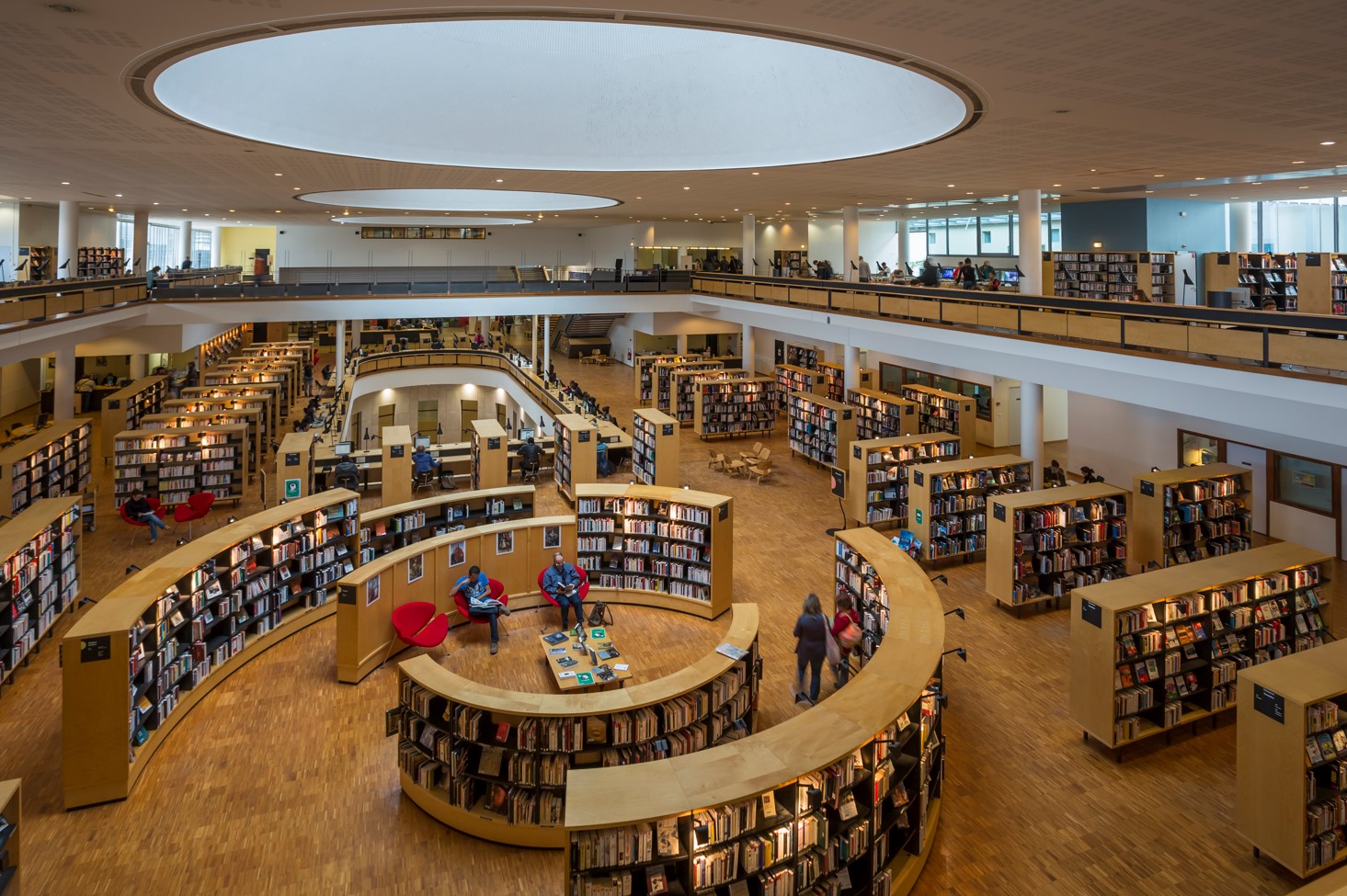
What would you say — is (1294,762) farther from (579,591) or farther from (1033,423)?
(1033,423)

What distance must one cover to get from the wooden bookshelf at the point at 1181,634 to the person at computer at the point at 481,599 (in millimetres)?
5938

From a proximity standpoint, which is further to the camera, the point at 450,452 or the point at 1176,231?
the point at 1176,231

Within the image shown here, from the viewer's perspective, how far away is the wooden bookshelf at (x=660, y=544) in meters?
9.99

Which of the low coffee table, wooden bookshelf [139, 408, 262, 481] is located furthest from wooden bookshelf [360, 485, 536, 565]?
wooden bookshelf [139, 408, 262, 481]

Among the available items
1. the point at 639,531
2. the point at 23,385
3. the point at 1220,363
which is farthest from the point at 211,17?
the point at 23,385

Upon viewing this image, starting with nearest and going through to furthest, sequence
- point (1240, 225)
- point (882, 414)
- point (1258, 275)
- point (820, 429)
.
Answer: point (1258, 275), point (820, 429), point (882, 414), point (1240, 225)

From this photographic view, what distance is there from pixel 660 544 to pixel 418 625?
319cm

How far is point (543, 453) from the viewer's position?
17500mm

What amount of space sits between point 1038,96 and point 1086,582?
6235 mm

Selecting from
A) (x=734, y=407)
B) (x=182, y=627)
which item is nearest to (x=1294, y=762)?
(x=182, y=627)

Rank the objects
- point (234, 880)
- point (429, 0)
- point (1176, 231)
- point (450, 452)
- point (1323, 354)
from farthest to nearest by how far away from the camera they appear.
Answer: point (1176, 231) < point (450, 452) < point (1323, 354) < point (234, 880) < point (429, 0)

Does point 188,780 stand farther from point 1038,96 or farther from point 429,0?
point 1038,96

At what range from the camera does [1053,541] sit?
32.9 feet

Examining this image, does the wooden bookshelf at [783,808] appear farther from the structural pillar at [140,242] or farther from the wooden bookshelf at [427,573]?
the structural pillar at [140,242]
